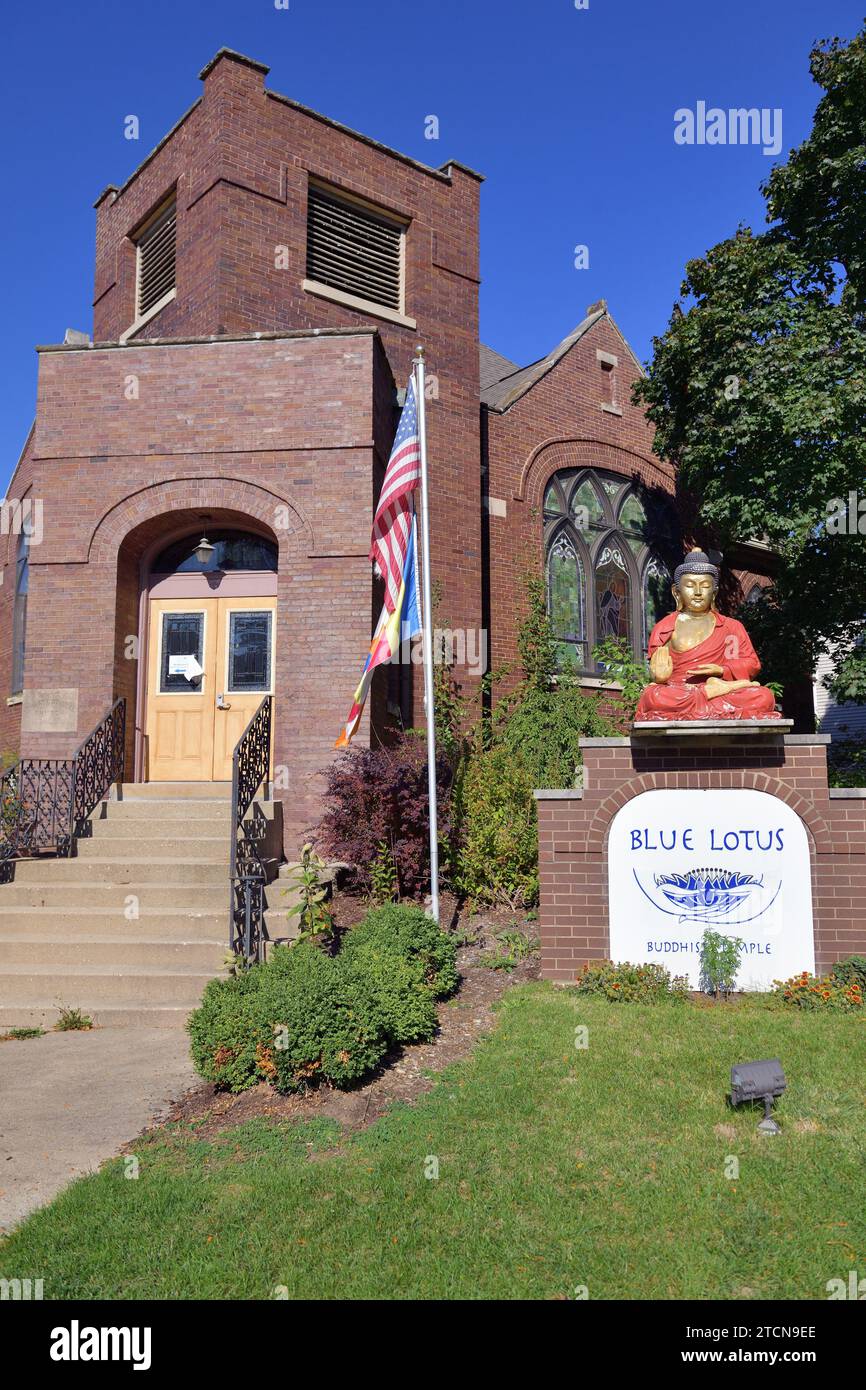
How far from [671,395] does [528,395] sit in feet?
7.45

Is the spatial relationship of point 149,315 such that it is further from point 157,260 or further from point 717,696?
point 717,696

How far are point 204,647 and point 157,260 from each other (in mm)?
7091

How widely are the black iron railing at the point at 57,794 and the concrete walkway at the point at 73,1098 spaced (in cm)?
296

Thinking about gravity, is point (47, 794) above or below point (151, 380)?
below

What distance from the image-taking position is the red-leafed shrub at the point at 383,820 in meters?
9.43

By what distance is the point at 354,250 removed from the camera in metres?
14.0

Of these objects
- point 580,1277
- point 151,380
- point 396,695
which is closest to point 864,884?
point 580,1277

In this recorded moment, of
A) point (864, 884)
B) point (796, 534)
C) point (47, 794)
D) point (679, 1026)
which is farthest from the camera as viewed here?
point (796, 534)

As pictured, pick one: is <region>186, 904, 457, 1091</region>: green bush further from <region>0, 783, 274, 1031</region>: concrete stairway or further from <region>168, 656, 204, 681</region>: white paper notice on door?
<region>168, 656, 204, 681</region>: white paper notice on door

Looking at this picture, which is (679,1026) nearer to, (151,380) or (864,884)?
(864,884)

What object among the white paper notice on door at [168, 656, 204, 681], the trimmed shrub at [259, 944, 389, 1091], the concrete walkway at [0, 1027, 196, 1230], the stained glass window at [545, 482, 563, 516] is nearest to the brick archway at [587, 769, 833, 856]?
the trimmed shrub at [259, 944, 389, 1091]

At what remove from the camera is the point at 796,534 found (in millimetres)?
12305

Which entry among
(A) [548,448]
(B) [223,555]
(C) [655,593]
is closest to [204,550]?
(B) [223,555]
